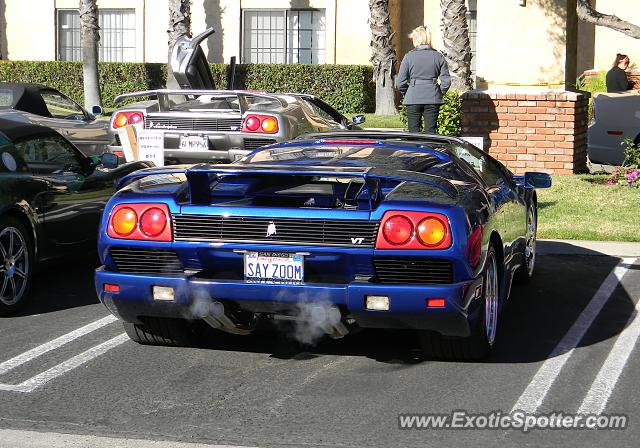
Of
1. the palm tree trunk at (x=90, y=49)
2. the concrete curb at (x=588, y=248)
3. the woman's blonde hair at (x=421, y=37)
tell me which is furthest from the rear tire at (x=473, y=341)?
the palm tree trunk at (x=90, y=49)

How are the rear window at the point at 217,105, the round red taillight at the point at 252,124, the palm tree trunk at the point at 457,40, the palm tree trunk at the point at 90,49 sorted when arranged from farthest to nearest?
1. the palm tree trunk at the point at 90,49
2. the palm tree trunk at the point at 457,40
3. the rear window at the point at 217,105
4. the round red taillight at the point at 252,124

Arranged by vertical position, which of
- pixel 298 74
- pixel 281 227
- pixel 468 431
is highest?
pixel 298 74

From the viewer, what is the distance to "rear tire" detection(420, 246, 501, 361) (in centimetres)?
646

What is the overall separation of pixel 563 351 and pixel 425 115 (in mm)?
7092

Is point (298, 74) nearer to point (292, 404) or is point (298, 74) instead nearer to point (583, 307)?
point (583, 307)

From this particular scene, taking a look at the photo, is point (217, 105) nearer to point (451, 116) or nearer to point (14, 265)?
point (451, 116)

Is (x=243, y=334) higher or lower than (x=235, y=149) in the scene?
lower

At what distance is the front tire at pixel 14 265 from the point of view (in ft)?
25.9

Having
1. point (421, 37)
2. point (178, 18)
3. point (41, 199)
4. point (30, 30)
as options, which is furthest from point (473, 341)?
point (30, 30)

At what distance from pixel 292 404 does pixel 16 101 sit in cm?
1146

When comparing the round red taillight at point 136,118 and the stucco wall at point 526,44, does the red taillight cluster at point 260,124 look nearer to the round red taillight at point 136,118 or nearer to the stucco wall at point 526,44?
the round red taillight at point 136,118

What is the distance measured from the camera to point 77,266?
32.6ft

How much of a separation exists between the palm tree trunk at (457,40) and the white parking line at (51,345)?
14.5m

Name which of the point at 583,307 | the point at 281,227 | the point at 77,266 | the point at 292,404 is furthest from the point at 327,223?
the point at 77,266
